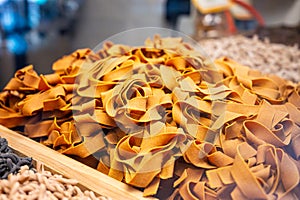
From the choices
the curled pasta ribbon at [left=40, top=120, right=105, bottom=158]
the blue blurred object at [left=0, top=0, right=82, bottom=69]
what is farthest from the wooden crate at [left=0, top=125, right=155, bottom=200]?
the blue blurred object at [left=0, top=0, right=82, bottom=69]

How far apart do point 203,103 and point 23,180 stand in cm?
37

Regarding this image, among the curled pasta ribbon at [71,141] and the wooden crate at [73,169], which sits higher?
the curled pasta ribbon at [71,141]

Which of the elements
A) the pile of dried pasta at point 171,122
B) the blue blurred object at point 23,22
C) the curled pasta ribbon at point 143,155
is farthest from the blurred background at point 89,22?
the curled pasta ribbon at point 143,155

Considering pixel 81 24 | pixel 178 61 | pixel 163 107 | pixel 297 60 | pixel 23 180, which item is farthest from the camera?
pixel 81 24

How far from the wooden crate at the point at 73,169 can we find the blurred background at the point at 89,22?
666 mm

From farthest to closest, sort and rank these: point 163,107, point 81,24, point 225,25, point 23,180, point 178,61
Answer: point 81,24
point 225,25
point 178,61
point 163,107
point 23,180

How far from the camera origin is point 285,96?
1009 millimetres

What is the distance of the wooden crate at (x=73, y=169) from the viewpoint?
2.45 feet

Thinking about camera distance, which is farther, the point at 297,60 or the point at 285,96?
the point at 297,60

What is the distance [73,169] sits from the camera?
79 cm

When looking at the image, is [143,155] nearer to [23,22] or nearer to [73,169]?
[73,169]

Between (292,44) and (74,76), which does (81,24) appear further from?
(74,76)

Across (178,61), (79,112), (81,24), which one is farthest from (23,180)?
(81,24)

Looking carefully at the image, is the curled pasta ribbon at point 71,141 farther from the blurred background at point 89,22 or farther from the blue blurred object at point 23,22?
the blue blurred object at point 23,22
